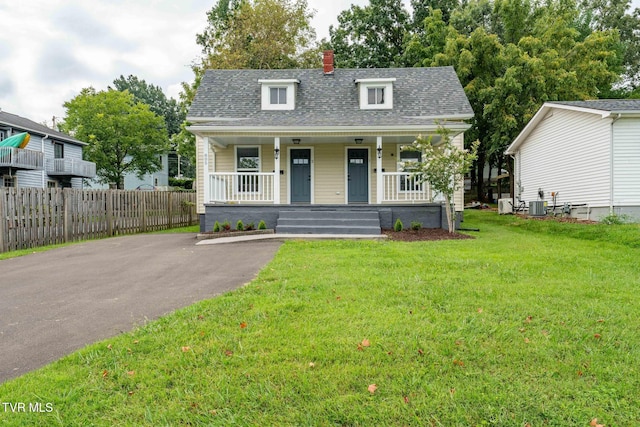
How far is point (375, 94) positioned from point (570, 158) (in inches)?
310

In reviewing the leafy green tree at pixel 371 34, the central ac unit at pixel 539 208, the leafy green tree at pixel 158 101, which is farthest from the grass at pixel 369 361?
the leafy green tree at pixel 158 101

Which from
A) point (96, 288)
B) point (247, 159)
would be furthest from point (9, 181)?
point (96, 288)

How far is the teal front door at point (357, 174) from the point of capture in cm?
1403

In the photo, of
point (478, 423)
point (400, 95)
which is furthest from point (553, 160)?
point (478, 423)

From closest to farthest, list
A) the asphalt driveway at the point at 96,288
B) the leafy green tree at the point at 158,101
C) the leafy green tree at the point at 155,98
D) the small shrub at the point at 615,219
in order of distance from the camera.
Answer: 1. the asphalt driveway at the point at 96,288
2. the small shrub at the point at 615,219
3. the leafy green tree at the point at 158,101
4. the leafy green tree at the point at 155,98

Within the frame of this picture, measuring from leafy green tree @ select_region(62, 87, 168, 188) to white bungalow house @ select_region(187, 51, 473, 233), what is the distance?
17.0m

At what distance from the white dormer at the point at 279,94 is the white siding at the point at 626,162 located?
35.9 feet

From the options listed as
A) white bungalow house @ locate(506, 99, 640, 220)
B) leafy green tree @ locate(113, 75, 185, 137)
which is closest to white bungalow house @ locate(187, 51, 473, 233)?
white bungalow house @ locate(506, 99, 640, 220)

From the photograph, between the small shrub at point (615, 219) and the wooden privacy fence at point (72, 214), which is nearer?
the wooden privacy fence at point (72, 214)

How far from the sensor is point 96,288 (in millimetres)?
5152

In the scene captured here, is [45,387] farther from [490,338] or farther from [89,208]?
Result: [89,208]

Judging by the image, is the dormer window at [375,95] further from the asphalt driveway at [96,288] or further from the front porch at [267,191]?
the asphalt driveway at [96,288]

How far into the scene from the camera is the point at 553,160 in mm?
15555

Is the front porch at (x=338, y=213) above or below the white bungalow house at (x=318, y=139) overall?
below
